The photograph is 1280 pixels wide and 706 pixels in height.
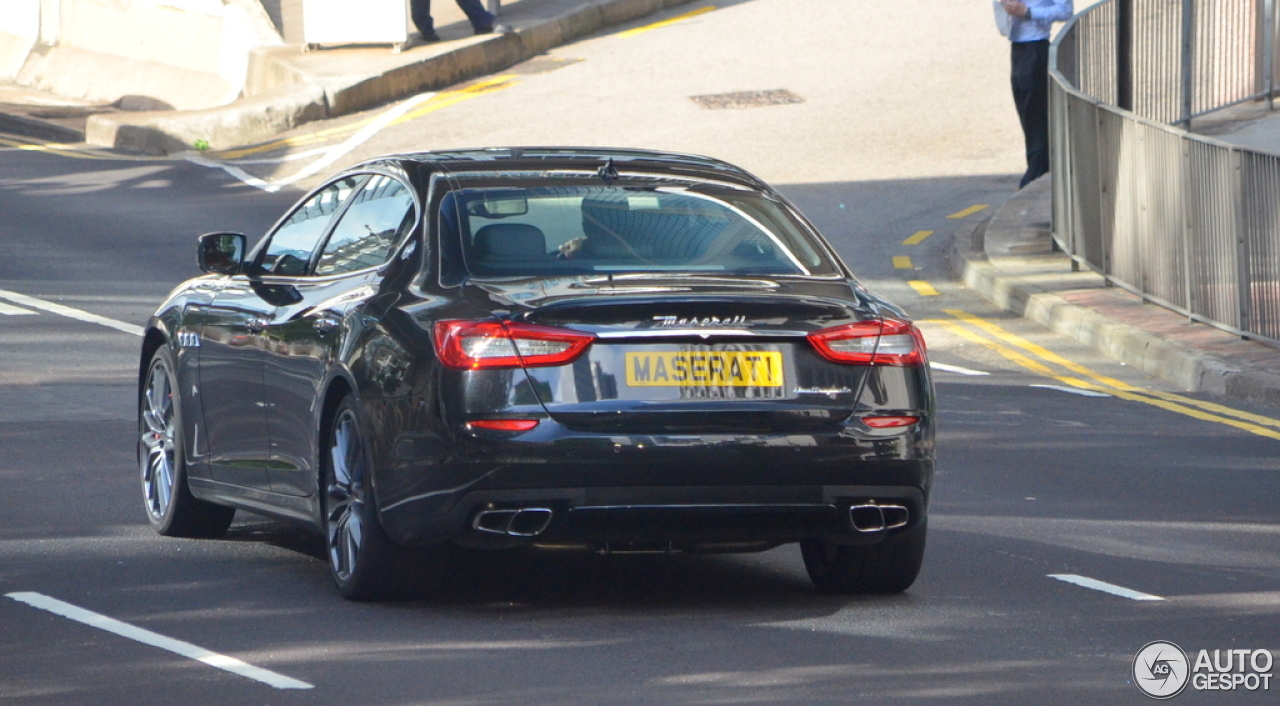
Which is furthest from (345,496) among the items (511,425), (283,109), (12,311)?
(283,109)

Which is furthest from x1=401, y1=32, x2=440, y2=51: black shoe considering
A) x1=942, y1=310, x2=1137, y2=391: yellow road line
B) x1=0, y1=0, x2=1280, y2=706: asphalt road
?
x1=0, y1=0, x2=1280, y2=706: asphalt road

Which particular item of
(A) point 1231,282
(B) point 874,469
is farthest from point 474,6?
(B) point 874,469

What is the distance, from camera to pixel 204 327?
26.1ft

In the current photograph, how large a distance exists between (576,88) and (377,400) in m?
19.6

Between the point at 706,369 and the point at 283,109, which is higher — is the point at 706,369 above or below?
above

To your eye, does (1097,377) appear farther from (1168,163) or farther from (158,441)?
(158,441)

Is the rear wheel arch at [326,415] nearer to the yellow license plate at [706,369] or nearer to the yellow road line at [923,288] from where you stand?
the yellow license plate at [706,369]

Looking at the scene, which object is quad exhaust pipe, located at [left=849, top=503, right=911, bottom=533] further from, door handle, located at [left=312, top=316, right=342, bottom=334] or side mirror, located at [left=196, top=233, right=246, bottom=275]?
side mirror, located at [left=196, top=233, right=246, bottom=275]

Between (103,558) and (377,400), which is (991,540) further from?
(103,558)

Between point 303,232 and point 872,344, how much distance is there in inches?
95.3

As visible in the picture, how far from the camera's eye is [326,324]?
273 inches

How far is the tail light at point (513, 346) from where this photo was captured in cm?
617

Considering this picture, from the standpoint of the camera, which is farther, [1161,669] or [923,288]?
[923,288]

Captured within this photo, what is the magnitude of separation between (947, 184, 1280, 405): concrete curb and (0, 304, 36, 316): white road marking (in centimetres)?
731
